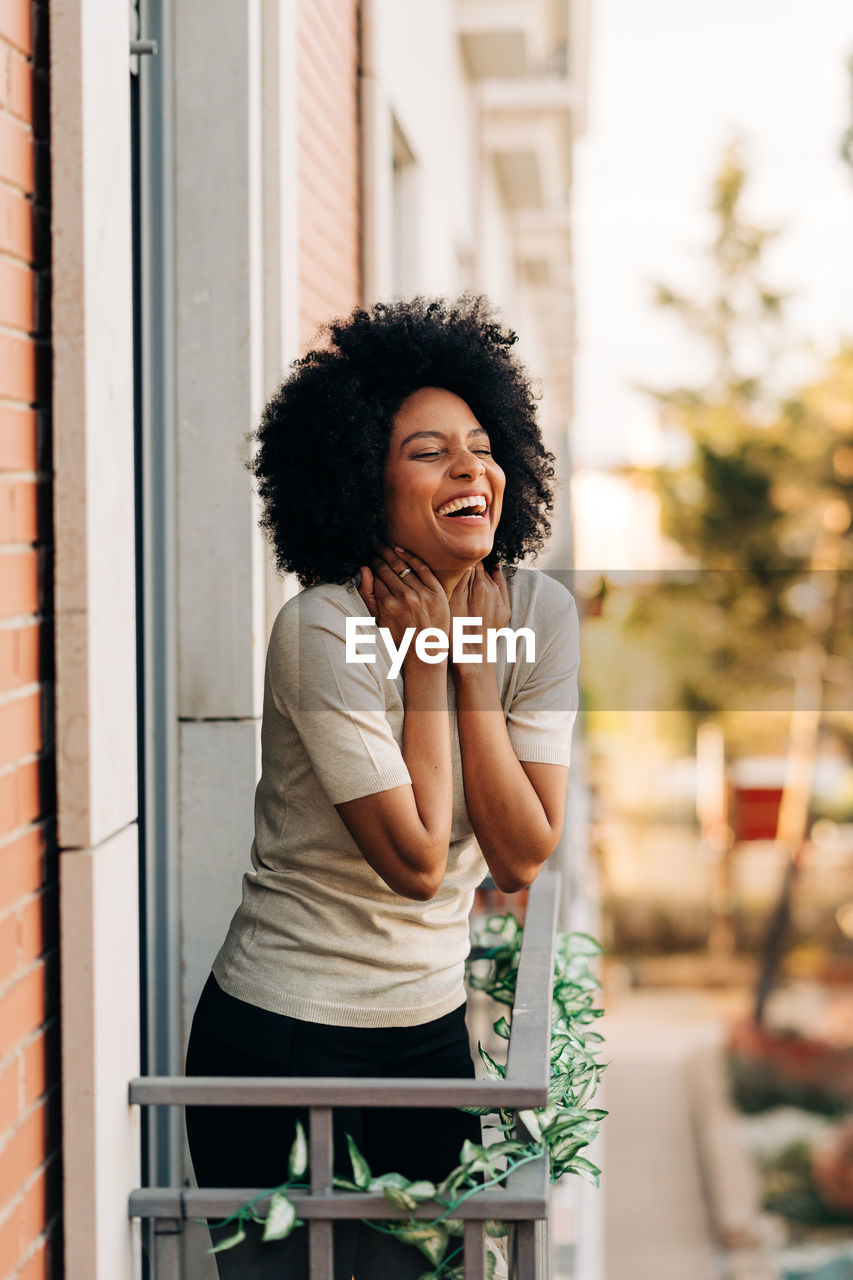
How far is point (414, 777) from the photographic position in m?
1.93

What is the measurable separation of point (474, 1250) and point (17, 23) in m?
1.67

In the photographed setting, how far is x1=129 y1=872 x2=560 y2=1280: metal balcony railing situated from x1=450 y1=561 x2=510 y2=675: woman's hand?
0.58m

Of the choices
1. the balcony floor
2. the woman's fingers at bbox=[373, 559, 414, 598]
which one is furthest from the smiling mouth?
the balcony floor

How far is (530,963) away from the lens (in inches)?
95.3

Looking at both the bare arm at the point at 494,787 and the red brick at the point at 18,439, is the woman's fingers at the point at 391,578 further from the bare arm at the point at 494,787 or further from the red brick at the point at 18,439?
the red brick at the point at 18,439

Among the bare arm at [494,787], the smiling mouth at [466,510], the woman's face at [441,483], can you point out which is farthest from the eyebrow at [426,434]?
the bare arm at [494,787]

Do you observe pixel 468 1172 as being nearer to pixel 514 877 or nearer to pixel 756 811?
pixel 514 877

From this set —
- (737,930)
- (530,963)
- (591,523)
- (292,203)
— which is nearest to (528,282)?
(591,523)

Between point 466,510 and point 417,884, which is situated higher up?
point 466,510

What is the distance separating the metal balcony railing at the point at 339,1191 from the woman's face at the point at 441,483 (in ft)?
2.38

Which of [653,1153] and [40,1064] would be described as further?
[653,1153]

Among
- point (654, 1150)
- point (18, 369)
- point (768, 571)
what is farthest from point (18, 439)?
point (768, 571)

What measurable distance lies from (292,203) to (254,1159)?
2.18m

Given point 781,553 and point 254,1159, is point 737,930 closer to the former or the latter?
point 781,553
